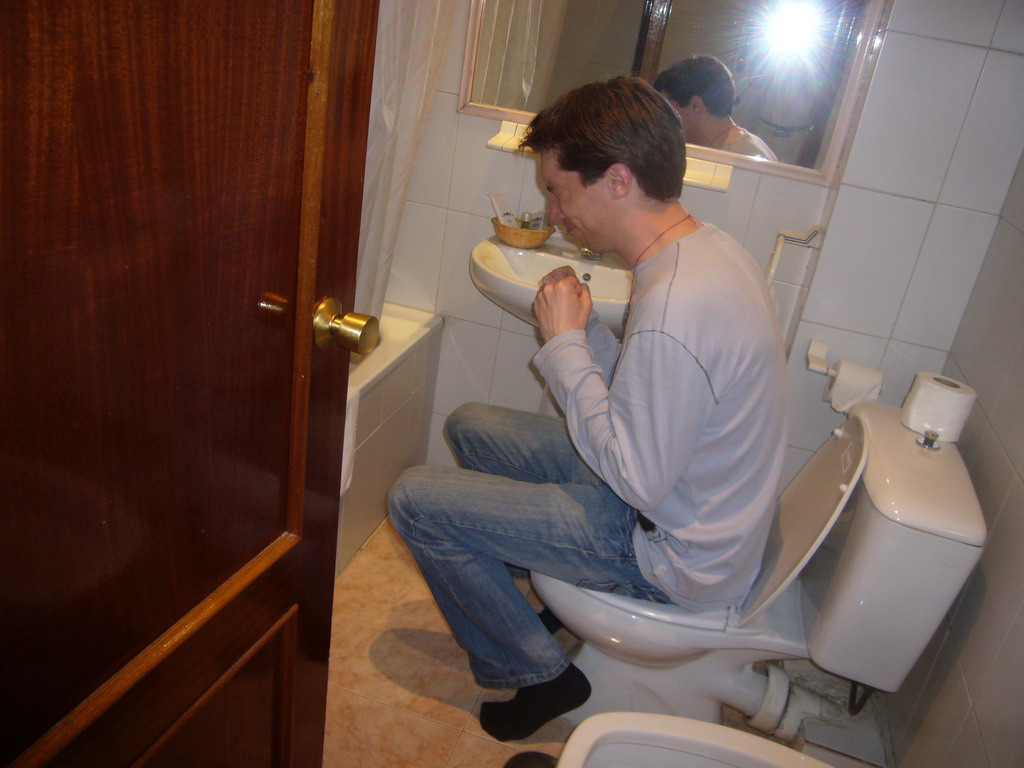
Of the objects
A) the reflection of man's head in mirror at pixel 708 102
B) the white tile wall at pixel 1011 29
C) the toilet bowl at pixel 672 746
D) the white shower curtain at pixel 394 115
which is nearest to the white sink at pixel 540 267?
the white shower curtain at pixel 394 115

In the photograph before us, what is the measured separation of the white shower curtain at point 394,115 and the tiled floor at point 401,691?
2.24 ft

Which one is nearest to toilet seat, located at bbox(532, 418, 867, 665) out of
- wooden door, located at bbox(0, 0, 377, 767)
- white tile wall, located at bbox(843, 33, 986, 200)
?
white tile wall, located at bbox(843, 33, 986, 200)

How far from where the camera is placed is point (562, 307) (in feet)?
4.28

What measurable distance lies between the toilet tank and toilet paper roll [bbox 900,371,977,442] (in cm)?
2

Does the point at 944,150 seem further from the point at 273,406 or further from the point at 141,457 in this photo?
the point at 141,457

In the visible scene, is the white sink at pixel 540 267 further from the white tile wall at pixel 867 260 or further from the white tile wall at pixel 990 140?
the white tile wall at pixel 990 140

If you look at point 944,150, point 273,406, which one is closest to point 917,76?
point 944,150

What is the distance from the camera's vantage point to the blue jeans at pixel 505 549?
51.4 inches

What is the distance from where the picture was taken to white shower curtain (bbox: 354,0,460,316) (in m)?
1.50

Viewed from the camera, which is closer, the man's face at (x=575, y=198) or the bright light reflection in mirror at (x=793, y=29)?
the man's face at (x=575, y=198)

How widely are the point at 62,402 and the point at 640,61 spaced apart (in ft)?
5.25

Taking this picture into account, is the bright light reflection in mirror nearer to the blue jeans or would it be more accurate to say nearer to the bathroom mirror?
the bathroom mirror

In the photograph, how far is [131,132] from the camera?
19.0 inches

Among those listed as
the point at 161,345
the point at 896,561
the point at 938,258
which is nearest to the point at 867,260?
the point at 938,258
